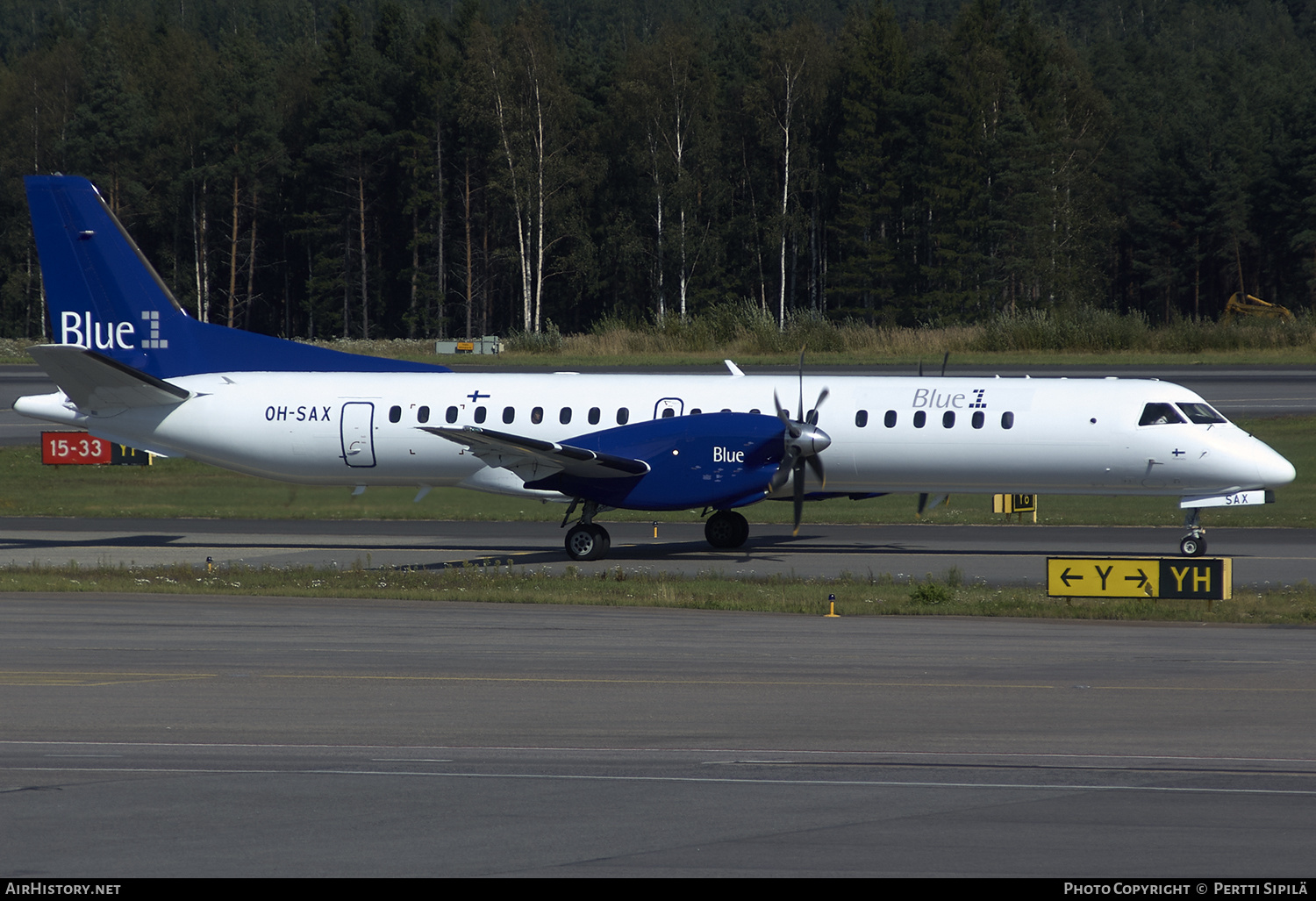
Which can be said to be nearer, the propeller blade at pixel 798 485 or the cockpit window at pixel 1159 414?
the propeller blade at pixel 798 485

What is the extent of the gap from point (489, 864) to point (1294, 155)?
10448cm

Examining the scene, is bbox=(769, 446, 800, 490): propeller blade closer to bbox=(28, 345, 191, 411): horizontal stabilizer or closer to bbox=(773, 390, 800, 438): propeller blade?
bbox=(773, 390, 800, 438): propeller blade

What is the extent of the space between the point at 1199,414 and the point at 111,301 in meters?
22.3

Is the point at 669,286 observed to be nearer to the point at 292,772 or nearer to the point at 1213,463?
the point at 1213,463

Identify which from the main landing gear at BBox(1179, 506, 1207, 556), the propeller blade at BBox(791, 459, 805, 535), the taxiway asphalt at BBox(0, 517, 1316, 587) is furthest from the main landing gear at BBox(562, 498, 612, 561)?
the main landing gear at BBox(1179, 506, 1207, 556)

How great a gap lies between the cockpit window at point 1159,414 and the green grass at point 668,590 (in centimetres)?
505

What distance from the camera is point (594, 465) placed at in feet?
87.1

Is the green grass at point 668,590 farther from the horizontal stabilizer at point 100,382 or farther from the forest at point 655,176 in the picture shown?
the forest at point 655,176

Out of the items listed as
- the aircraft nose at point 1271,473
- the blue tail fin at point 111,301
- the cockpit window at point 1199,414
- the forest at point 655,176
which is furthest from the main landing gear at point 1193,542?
the forest at point 655,176

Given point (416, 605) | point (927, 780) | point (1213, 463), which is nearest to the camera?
point (927, 780)

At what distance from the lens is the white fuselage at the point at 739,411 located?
2664 centimetres

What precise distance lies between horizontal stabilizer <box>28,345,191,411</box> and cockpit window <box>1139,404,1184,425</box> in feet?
62.8

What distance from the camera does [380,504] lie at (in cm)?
3219

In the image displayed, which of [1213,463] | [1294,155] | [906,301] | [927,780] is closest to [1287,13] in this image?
[1294,155]
